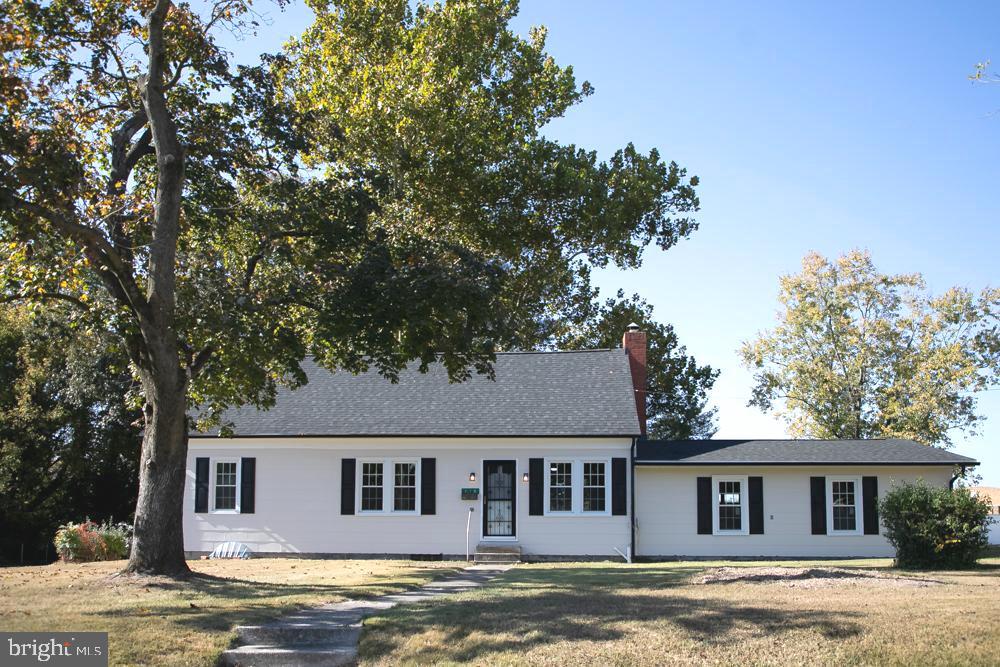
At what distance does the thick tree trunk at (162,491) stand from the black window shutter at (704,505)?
14.6m

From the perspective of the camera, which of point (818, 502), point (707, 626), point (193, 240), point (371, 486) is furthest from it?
point (371, 486)

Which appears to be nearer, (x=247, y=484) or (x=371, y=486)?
(x=371, y=486)

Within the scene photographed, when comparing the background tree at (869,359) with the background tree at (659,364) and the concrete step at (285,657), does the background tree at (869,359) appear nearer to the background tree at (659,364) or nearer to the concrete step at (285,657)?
the background tree at (659,364)

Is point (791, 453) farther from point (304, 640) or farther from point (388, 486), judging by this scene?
point (304, 640)

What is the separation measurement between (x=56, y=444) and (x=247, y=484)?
933cm

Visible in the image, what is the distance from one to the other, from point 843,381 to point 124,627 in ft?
129

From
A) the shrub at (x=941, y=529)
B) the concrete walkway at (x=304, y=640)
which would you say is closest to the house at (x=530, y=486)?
the shrub at (x=941, y=529)

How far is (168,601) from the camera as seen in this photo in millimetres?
12859

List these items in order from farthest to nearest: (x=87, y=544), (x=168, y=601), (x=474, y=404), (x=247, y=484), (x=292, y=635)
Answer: (x=474, y=404) < (x=247, y=484) < (x=87, y=544) < (x=168, y=601) < (x=292, y=635)

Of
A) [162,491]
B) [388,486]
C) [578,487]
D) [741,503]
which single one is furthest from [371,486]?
[162,491]

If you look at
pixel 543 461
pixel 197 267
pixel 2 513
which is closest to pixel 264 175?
pixel 197 267

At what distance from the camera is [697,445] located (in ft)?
88.3

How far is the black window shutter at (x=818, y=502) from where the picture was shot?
25391 mm

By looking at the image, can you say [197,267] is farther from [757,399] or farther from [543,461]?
[757,399]
